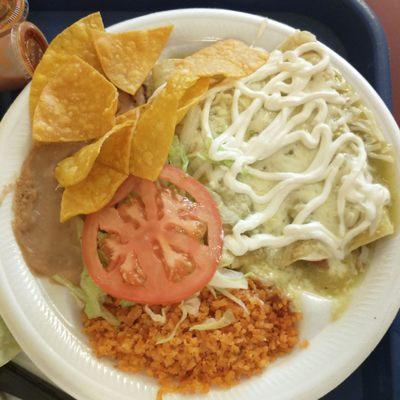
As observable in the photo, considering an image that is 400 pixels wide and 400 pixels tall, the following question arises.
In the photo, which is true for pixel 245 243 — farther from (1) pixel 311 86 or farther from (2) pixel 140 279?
(1) pixel 311 86

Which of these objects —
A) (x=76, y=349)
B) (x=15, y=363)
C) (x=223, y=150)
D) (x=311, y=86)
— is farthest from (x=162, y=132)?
(x=15, y=363)

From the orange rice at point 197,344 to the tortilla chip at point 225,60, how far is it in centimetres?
84

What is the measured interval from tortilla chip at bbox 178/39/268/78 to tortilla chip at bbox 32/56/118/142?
350 millimetres

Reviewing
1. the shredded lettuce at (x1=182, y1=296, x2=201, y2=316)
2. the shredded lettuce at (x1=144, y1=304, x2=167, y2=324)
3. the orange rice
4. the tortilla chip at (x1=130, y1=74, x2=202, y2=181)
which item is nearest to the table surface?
the tortilla chip at (x1=130, y1=74, x2=202, y2=181)

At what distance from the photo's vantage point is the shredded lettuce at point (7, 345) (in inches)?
74.9

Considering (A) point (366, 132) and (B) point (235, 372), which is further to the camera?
(A) point (366, 132)

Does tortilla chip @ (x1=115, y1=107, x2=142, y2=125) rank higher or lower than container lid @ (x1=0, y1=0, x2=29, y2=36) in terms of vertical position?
lower

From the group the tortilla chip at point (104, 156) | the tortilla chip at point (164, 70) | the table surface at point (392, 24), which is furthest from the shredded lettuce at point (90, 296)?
the table surface at point (392, 24)

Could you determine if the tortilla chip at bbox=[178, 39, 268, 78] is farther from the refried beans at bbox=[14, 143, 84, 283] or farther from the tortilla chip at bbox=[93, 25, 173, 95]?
the refried beans at bbox=[14, 143, 84, 283]

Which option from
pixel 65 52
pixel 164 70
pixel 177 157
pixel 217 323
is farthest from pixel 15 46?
pixel 217 323

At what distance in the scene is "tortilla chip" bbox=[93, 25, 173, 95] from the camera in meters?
2.07

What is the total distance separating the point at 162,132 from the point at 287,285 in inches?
28.9

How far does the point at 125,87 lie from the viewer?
208 centimetres

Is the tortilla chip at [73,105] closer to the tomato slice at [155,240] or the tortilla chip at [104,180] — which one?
the tortilla chip at [104,180]
